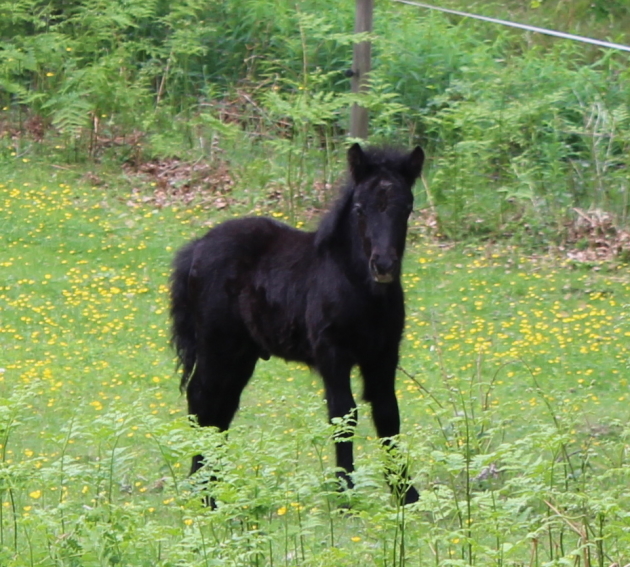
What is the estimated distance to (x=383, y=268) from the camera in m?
6.38

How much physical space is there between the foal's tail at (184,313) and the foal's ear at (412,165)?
1.70m

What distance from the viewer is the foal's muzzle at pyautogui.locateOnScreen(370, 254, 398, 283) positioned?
6375 millimetres

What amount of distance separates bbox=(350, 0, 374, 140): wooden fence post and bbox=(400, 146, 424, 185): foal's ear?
5.25 metres

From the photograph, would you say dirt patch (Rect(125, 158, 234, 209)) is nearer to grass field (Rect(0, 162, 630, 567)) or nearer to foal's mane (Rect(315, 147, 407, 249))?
grass field (Rect(0, 162, 630, 567))

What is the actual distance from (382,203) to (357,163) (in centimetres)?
31

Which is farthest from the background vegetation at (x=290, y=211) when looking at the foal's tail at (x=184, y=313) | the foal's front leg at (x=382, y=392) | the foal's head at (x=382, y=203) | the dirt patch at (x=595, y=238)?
the foal's head at (x=382, y=203)

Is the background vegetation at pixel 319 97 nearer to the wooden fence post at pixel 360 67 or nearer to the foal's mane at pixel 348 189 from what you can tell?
the wooden fence post at pixel 360 67

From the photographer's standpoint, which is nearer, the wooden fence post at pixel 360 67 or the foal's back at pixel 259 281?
the foal's back at pixel 259 281

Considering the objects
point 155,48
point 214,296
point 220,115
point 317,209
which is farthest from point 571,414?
point 155,48

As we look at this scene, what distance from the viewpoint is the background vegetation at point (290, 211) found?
6.40 metres

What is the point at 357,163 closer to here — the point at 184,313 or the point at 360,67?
the point at 184,313

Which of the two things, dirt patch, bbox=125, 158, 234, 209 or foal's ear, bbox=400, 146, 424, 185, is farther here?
dirt patch, bbox=125, 158, 234, 209

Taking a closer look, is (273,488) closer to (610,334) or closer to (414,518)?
(414,518)

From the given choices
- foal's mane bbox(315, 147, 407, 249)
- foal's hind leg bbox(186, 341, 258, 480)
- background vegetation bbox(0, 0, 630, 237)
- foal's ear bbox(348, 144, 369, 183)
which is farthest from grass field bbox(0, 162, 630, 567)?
foal's ear bbox(348, 144, 369, 183)
